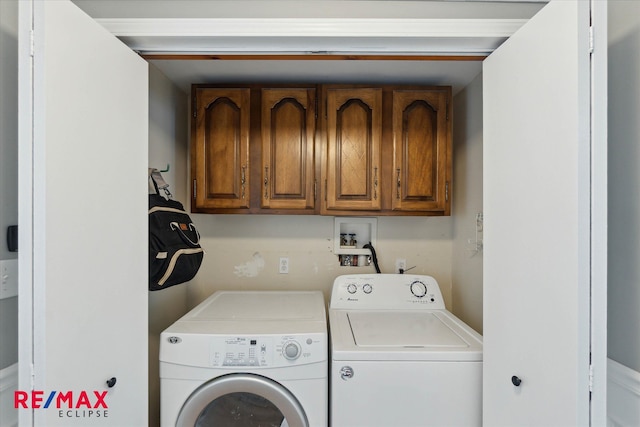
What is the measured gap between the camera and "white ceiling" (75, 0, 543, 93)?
1.26 meters

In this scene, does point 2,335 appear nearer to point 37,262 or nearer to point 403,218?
point 37,262

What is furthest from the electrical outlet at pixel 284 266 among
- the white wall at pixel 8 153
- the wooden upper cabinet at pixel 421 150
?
the white wall at pixel 8 153

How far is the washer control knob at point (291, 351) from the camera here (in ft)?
5.05

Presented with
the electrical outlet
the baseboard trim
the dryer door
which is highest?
the electrical outlet

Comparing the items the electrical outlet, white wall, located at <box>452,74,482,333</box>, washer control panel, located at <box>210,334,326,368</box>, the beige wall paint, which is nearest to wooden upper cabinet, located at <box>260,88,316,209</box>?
the beige wall paint

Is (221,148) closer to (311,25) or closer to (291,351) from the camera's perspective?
(311,25)

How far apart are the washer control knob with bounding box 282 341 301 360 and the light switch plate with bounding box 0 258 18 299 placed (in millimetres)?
979

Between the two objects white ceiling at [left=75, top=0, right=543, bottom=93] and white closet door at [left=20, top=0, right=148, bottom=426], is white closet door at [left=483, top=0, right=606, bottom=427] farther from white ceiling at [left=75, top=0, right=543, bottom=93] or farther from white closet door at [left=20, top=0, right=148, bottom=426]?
white closet door at [left=20, top=0, right=148, bottom=426]

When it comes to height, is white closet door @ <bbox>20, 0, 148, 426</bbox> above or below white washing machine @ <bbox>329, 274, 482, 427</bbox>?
above

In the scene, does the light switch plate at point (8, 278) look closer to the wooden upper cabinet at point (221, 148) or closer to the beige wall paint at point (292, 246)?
the wooden upper cabinet at point (221, 148)

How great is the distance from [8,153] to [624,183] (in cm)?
182

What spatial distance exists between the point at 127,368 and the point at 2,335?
1.39ft

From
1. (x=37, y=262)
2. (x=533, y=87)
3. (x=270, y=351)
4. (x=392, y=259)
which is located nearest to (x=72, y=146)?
(x=37, y=262)

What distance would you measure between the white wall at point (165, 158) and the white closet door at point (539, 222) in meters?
1.69
